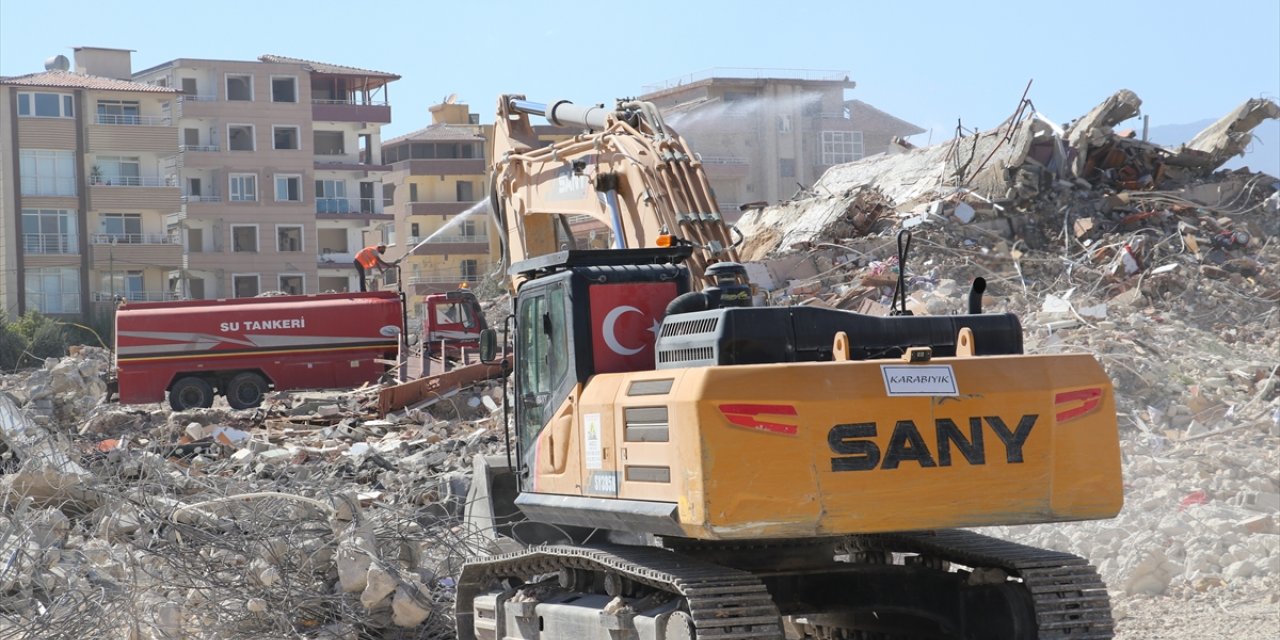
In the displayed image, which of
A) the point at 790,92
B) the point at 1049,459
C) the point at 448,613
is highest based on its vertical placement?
the point at 790,92

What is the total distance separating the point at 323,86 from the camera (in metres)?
71.7

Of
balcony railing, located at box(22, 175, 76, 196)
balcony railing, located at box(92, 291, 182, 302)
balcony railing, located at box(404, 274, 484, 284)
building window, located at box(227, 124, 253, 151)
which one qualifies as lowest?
balcony railing, located at box(92, 291, 182, 302)

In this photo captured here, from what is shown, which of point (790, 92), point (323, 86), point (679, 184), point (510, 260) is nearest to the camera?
point (679, 184)

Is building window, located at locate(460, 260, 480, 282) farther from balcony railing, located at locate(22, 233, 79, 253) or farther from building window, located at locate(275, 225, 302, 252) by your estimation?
balcony railing, located at locate(22, 233, 79, 253)

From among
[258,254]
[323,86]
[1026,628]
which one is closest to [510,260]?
[1026,628]

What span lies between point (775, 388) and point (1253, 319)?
1518cm

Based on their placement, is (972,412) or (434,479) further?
(434,479)

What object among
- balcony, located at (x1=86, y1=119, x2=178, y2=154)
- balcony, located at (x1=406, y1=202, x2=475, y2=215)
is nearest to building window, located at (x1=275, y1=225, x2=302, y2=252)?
balcony, located at (x1=86, y1=119, x2=178, y2=154)

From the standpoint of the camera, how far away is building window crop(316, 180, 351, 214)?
6850 cm

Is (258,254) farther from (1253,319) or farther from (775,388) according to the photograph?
(775,388)

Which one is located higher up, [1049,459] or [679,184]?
[679,184]

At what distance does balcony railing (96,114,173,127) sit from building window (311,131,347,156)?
506 inches

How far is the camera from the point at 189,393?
25.3 meters

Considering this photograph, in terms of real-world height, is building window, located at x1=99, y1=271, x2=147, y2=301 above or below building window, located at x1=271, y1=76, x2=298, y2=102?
below
